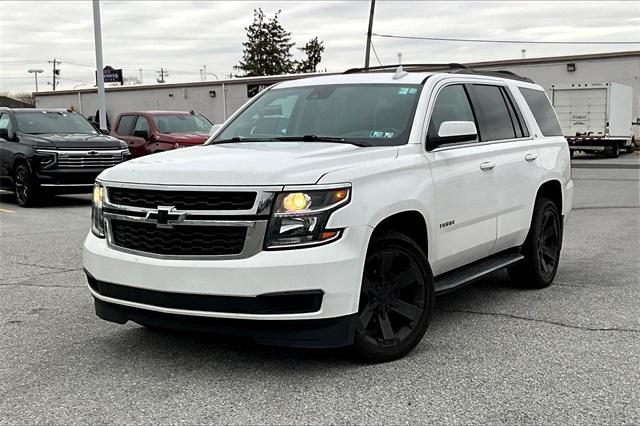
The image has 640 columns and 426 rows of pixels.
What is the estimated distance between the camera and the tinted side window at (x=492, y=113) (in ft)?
19.2

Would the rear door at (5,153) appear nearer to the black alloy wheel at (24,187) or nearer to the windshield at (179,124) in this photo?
the black alloy wheel at (24,187)

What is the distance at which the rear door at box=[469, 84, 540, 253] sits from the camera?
577 cm

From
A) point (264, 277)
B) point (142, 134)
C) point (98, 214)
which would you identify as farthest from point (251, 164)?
point (142, 134)

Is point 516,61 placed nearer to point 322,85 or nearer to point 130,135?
point 130,135

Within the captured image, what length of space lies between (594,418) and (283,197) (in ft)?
6.36

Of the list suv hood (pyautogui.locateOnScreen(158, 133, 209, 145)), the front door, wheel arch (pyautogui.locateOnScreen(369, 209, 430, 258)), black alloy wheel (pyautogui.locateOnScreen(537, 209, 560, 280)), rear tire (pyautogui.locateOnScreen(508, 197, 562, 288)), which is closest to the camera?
wheel arch (pyautogui.locateOnScreen(369, 209, 430, 258))

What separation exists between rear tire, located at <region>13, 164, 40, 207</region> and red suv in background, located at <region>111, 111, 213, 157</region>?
340 centimetres

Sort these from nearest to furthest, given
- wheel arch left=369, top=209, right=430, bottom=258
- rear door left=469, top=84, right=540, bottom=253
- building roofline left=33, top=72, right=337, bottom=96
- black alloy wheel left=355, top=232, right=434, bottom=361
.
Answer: black alloy wheel left=355, top=232, right=434, bottom=361 → wheel arch left=369, top=209, right=430, bottom=258 → rear door left=469, top=84, right=540, bottom=253 → building roofline left=33, top=72, right=337, bottom=96

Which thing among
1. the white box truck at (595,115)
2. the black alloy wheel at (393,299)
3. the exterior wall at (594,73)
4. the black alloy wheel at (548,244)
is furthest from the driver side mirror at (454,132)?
the exterior wall at (594,73)

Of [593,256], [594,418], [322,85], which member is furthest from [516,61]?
[594,418]

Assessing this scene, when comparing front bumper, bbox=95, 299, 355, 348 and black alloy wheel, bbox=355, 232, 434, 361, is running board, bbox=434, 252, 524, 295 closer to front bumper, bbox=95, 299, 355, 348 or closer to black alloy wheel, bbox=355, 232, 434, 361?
black alloy wheel, bbox=355, 232, 434, 361

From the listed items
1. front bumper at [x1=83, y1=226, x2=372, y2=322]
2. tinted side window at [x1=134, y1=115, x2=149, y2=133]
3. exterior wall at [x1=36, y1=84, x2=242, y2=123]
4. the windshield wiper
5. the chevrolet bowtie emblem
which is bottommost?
front bumper at [x1=83, y1=226, x2=372, y2=322]

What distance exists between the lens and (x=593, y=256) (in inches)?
318

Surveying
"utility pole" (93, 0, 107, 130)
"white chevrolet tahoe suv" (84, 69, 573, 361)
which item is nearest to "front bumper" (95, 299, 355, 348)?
"white chevrolet tahoe suv" (84, 69, 573, 361)
